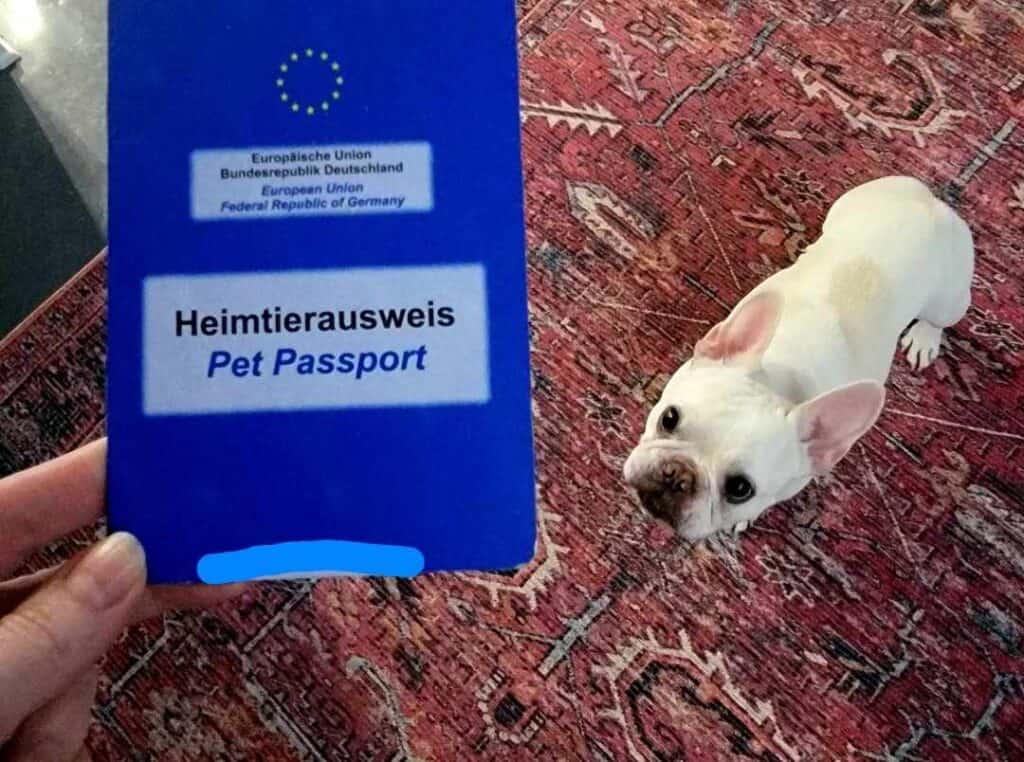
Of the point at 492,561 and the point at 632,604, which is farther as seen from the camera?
the point at 632,604

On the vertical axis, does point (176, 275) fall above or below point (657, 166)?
above

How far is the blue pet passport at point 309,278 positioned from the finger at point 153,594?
0.19m

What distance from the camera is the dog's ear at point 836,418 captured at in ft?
3.78

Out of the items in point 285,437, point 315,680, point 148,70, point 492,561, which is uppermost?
point 148,70

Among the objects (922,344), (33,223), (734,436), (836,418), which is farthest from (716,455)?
(33,223)

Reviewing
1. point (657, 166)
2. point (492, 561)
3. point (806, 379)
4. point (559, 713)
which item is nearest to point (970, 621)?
point (806, 379)

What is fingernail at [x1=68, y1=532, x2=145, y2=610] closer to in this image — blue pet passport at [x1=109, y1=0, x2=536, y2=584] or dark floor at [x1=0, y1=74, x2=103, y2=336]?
blue pet passport at [x1=109, y1=0, x2=536, y2=584]

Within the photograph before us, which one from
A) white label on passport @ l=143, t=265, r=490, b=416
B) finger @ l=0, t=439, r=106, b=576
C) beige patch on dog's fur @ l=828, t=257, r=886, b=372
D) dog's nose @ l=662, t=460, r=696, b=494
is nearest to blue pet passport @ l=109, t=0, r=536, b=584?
white label on passport @ l=143, t=265, r=490, b=416

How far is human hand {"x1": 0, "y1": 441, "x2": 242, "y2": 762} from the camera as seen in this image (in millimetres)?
772

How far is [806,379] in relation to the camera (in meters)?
1.31

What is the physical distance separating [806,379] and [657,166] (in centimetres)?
61

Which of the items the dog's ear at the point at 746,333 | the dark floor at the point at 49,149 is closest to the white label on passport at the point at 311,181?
the dog's ear at the point at 746,333

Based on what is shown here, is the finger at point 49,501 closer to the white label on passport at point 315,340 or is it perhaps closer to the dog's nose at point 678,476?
the white label on passport at point 315,340

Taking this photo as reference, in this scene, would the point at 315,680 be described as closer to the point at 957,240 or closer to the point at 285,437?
the point at 285,437
